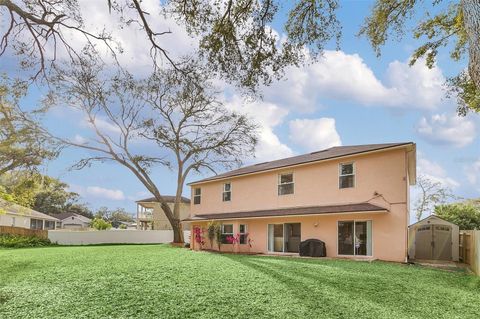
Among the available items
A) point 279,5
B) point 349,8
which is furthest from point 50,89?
point 349,8

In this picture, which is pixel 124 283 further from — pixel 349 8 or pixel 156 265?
pixel 349 8

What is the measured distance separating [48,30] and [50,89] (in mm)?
1572

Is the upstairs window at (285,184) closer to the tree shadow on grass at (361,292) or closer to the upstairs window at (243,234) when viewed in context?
the upstairs window at (243,234)

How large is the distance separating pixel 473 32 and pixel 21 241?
30392 millimetres

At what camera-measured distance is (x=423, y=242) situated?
21.0 meters

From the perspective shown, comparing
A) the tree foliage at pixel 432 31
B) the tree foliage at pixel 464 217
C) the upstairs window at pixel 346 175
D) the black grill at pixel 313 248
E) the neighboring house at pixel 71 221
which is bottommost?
the neighboring house at pixel 71 221

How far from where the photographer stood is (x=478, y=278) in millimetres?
12312

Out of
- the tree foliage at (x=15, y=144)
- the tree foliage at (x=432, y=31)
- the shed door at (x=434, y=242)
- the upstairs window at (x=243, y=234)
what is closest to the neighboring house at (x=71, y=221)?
the tree foliage at (x=15, y=144)

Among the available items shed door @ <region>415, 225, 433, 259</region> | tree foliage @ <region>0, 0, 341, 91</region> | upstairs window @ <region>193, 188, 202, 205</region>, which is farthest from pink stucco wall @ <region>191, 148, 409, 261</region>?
tree foliage @ <region>0, 0, 341, 91</region>

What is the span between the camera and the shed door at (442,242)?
66.4ft

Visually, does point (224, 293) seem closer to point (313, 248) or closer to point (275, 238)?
point (313, 248)

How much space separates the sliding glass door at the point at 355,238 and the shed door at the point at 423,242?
523 cm

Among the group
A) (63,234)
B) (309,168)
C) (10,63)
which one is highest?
(10,63)

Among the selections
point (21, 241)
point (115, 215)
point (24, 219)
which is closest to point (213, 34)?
point (21, 241)
